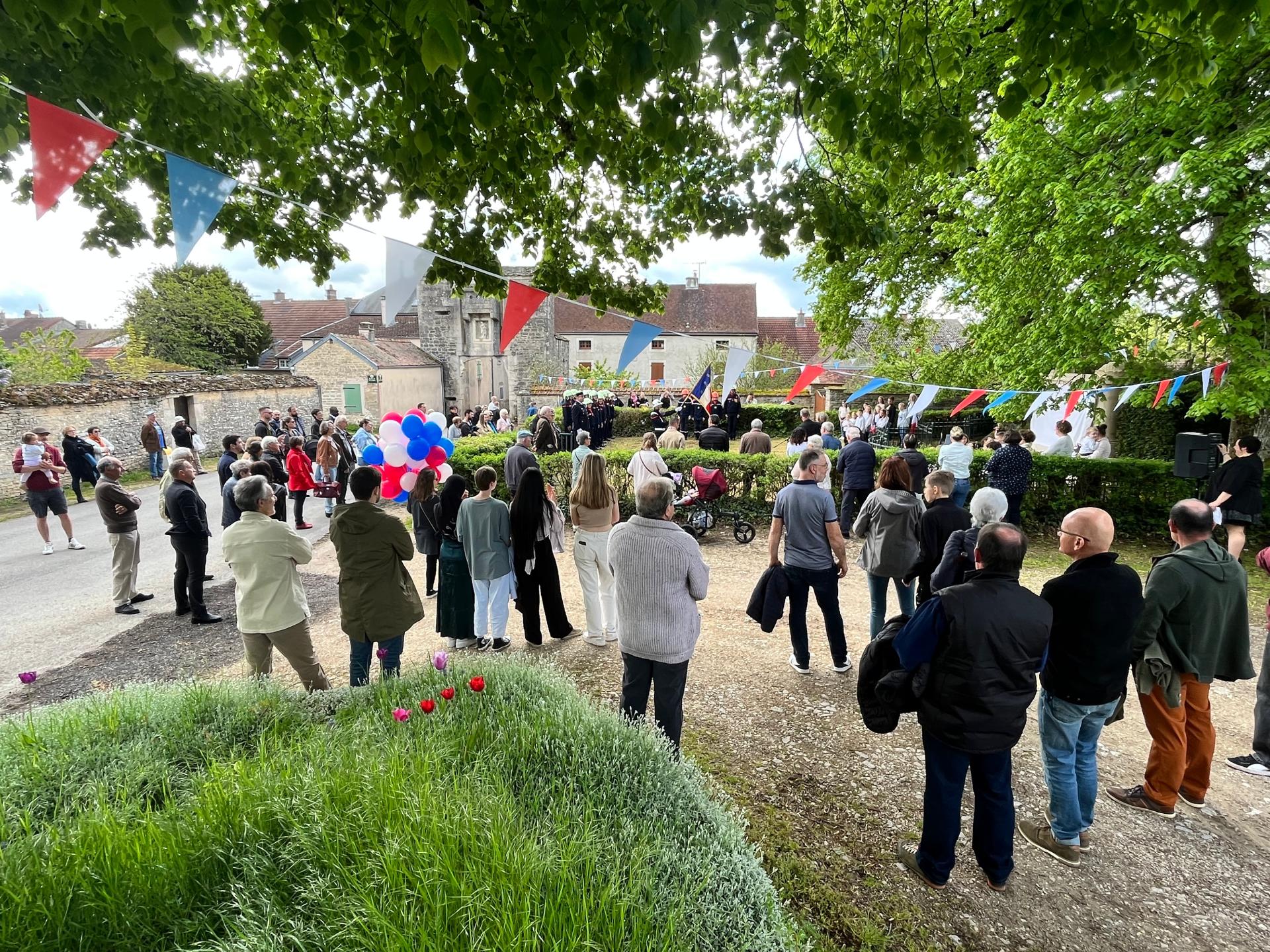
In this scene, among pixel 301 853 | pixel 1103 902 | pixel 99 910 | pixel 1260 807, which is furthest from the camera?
pixel 1260 807

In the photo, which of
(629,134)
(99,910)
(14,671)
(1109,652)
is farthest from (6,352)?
(1109,652)

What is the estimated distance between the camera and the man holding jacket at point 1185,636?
3260 mm

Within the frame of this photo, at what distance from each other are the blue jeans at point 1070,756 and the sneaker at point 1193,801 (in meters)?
0.89

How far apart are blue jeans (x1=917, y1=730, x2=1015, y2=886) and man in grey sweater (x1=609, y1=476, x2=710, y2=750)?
1.33m

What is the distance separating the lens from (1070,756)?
314cm

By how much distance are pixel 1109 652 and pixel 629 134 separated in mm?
5588

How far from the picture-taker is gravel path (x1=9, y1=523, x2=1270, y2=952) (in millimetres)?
2801

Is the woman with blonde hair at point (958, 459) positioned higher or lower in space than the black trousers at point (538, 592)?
higher

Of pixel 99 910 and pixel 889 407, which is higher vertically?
pixel 889 407

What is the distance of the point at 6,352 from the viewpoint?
1126 inches

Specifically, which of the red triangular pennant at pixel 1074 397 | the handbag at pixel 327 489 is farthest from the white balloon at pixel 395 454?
the red triangular pennant at pixel 1074 397

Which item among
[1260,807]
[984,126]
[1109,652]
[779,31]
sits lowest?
[1260,807]

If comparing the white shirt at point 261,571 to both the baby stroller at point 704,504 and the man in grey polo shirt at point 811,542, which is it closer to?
the man in grey polo shirt at point 811,542

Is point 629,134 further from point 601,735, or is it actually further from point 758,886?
point 758,886
